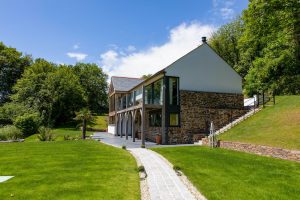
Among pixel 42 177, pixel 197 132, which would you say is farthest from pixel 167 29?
pixel 42 177

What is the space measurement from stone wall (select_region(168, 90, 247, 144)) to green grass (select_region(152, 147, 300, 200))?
9967 millimetres

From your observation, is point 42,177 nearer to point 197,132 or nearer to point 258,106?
point 197,132

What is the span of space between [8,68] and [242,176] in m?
59.7

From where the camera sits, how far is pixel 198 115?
81.0ft

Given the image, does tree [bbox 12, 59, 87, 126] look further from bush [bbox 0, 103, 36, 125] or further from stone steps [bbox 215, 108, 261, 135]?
stone steps [bbox 215, 108, 261, 135]

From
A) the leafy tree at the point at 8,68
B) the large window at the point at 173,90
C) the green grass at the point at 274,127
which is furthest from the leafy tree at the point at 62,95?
the green grass at the point at 274,127

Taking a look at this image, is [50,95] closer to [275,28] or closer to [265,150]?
[275,28]

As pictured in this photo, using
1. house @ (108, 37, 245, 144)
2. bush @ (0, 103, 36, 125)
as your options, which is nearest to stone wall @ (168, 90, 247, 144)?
house @ (108, 37, 245, 144)

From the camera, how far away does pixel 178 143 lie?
23.6 meters

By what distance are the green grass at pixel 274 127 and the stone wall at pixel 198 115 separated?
112 inches

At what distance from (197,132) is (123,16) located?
12.2 m

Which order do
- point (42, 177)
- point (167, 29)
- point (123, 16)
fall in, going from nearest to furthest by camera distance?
point (42, 177) → point (123, 16) → point (167, 29)

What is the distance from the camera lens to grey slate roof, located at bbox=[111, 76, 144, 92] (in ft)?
129

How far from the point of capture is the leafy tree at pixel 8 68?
2240 inches
